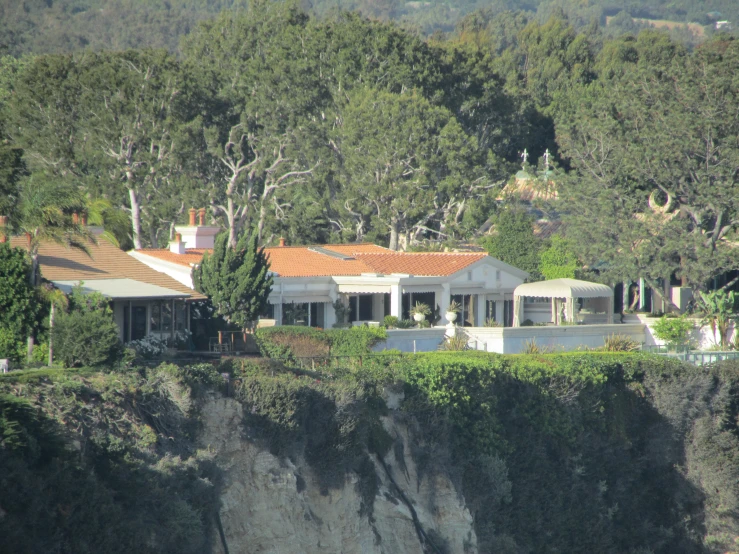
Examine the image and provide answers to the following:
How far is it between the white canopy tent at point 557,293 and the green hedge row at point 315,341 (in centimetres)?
864

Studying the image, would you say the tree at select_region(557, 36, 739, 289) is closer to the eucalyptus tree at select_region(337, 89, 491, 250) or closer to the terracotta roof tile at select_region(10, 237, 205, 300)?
the eucalyptus tree at select_region(337, 89, 491, 250)

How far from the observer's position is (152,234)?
62.2 metres

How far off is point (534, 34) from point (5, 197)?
8371cm

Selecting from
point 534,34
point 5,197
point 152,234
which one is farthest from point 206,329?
point 534,34

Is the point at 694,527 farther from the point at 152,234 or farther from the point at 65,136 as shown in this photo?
the point at 65,136

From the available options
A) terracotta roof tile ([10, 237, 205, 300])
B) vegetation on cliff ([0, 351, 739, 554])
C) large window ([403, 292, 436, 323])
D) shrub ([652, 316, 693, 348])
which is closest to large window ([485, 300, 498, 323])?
large window ([403, 292, 436, 323])

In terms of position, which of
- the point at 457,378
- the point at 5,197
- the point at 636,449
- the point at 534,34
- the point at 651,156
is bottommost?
the point at 636,449

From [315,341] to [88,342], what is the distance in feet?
35.5

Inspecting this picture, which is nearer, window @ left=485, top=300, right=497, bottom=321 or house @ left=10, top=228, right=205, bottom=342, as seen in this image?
house @ left=10, top=228, right=205, bottom=342

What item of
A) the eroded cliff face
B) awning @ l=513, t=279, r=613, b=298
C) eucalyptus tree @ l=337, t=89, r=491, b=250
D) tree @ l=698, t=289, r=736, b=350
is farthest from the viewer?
eucalyptus tree @ l=337, t=89, r=491, b=250

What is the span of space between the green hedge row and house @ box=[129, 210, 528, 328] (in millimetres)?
4196

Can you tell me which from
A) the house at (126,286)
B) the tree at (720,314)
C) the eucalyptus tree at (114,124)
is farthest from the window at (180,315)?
the eucalyptus tree at (114,124)

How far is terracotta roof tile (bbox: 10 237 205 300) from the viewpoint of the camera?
33031 millimetres

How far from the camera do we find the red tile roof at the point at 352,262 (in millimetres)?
41594
